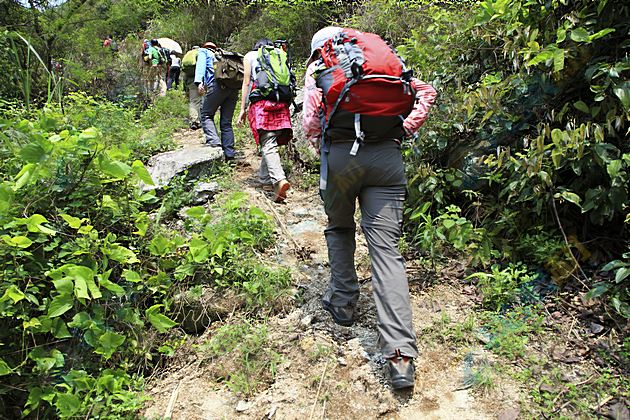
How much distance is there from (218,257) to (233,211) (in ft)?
1.98

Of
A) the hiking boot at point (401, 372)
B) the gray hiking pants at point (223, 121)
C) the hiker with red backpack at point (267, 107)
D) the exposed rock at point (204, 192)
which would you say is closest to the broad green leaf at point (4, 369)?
the hiking boot at point (401, 372)

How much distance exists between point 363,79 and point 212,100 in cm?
419

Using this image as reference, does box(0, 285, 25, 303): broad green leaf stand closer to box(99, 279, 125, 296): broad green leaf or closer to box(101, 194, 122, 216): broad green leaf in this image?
box(99, 279, 125, 296): broad green leaf

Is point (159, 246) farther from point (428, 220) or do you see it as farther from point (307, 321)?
point (428, 220)

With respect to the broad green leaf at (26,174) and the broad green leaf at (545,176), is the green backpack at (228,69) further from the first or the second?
the broad green leaf at (545,176)

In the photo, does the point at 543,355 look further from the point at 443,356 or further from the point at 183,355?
the point at 183,355

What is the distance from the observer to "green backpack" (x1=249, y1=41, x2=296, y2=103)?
15.5 ft

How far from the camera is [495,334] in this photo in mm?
2590

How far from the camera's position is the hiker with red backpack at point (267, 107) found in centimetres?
475

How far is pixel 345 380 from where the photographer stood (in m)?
2.39

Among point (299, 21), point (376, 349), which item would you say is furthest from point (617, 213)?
point (299, 21)

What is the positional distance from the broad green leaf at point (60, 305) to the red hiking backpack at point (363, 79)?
6.34 ft

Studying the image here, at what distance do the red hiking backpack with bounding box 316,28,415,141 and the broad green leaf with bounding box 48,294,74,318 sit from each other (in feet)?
6.34

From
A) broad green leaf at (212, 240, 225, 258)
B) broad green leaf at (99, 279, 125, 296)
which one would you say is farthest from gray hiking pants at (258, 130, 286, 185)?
broad green leaf at (99, 279, 125, 296)
